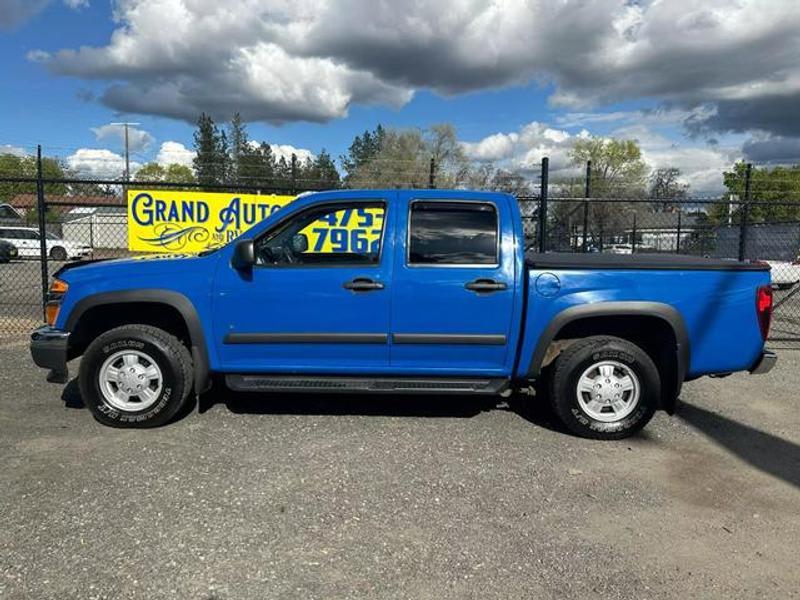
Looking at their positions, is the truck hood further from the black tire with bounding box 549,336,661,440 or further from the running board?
the black tire with bounding box 549,336,661,440

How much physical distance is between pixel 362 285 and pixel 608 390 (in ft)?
6.75

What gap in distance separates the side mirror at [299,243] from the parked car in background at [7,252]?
23.5 m

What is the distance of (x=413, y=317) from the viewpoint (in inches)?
180

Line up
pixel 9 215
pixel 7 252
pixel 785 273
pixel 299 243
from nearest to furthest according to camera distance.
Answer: pixel 299 243 → pixel 785 273 → pixel 7 252 → pixel 9 215

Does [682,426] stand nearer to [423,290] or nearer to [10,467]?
[423,290]

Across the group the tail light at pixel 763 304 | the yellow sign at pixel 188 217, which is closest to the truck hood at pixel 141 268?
the tail light at pixel 763 304

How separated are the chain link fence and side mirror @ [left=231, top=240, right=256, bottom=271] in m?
4.11

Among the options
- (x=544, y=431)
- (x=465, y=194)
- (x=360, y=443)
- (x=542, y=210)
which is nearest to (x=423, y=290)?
(x=465, y=194)

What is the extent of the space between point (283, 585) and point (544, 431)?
2.72 m

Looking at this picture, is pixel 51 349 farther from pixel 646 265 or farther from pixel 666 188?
pixel 666 188

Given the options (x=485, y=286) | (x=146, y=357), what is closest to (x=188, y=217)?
(x=146, y=357)

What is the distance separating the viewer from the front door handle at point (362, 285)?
4.52 metres

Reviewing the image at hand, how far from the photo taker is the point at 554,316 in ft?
15.0

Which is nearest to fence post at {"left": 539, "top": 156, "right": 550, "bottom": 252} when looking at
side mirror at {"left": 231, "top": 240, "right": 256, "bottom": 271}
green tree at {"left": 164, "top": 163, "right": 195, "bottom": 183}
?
side mirror at {"left": 231, "top": 240, "right": 256, "bottom": 271}
